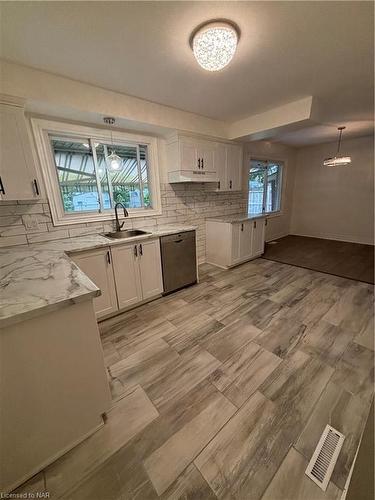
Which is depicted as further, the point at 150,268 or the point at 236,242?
the point at 236,242

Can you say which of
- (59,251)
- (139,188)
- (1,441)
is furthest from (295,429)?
(139,188)

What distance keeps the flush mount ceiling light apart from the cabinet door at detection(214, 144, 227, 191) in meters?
1.88

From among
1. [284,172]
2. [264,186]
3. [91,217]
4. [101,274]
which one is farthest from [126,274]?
[284,172]

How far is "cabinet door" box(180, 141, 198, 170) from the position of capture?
9.48 ft

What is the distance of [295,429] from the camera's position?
1.21 metres

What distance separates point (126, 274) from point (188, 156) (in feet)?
6.47

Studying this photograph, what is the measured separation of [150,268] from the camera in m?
2.55

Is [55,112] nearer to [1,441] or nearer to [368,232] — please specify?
[1,441]

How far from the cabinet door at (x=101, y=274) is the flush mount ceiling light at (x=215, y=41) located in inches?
74.7

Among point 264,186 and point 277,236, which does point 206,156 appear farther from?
point 277,236

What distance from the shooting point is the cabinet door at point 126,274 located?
225 centimetres

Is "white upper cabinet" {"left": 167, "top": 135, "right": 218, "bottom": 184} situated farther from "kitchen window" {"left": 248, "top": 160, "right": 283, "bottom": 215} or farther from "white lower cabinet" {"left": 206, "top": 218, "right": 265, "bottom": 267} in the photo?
"kitchen window" {"left": 248, "top": 160, "right": 283, "bottom": 215}

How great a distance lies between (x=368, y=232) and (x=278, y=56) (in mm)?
4978

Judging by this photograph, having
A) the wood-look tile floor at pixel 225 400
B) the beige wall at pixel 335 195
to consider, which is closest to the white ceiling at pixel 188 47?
the wood-look tile floor at pixel 225 400
